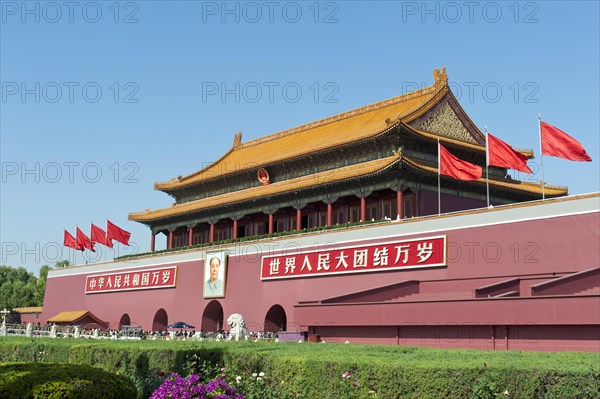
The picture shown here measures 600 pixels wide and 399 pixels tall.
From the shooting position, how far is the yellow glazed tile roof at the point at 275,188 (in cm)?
3191

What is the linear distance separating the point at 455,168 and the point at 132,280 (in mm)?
23484

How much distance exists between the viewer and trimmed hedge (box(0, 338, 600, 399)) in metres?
8.79

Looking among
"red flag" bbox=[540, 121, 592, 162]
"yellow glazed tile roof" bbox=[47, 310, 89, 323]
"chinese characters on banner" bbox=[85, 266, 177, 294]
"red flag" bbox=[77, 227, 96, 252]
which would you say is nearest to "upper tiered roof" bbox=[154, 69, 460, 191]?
"red flag" bbox=[77, 227, 96, 252]

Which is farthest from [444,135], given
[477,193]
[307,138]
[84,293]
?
[84,293]

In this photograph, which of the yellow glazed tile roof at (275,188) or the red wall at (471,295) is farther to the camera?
the yellow glazed tile roof at (275,188)

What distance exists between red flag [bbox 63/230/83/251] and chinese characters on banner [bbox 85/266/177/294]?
2.13 m

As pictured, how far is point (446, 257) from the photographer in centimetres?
2495

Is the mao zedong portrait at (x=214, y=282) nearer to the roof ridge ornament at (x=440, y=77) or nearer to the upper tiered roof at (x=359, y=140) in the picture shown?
the upper tiered roof at (x=359, y=140)

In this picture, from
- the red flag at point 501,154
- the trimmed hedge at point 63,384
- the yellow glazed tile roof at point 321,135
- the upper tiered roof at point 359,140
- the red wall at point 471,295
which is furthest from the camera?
the yellow glazed tile roof at point 321,135

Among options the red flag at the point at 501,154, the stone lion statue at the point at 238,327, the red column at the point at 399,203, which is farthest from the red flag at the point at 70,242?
the red flag at the point at 501,154

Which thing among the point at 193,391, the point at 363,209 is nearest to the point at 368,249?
the point at 363,209

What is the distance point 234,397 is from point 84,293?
41.0m

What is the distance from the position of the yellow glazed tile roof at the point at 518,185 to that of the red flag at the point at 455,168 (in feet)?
11.1

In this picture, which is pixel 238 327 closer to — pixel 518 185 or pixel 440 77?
pixel 518 185
